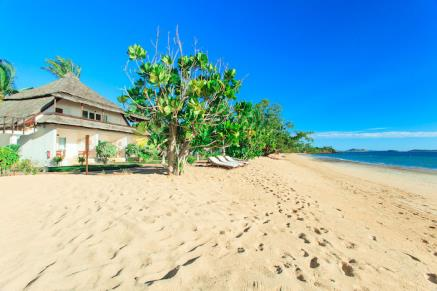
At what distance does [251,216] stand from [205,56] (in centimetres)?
640

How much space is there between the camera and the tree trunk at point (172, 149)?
866 centimetres

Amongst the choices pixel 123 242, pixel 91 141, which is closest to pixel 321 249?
pixel 123 242

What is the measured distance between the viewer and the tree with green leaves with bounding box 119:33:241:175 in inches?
303

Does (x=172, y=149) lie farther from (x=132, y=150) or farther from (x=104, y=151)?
(x=132, y=150)

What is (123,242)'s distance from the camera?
10.3 ft

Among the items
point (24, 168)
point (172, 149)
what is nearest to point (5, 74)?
point (24, 168)

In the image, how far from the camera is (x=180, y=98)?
834 cm

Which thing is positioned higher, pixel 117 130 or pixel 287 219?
pixel 117 130

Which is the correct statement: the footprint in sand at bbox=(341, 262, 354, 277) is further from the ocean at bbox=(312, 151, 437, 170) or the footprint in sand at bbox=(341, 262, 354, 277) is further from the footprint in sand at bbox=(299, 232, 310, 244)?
the ocean at bbox=(312, 151, 437, 170)

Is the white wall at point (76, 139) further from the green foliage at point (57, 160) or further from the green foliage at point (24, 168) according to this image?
the green foliage at point (24, 168)

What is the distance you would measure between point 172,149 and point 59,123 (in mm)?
11306

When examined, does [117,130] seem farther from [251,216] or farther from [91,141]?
[251,216]

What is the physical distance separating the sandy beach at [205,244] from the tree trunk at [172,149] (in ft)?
9.90

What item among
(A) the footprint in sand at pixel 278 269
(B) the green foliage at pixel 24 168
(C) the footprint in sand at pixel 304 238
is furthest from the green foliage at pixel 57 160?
(A) the footprint in sand at pixel 278 269
